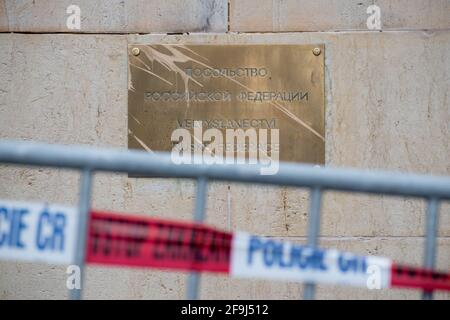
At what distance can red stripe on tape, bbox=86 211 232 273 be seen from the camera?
6.31ft

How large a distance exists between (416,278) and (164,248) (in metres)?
0.77

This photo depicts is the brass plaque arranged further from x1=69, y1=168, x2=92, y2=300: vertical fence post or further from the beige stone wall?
x1=69, y1=168, x2=92, y2=300: vertical fence post

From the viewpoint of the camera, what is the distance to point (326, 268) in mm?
1933

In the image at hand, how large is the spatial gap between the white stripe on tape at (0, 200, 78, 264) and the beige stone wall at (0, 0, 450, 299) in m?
2.72

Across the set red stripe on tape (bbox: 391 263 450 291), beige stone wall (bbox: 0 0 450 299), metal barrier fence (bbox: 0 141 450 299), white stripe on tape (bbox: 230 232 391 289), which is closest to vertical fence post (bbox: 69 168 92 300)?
metal barrier fence (bbox: 0 141 450 299)

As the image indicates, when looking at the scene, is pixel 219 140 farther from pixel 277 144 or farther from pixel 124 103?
pixel 124 103

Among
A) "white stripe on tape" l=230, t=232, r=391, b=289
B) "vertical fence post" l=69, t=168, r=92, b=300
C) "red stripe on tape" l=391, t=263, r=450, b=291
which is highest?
"vertical fence post" l=69, t=168, r=92, b=300

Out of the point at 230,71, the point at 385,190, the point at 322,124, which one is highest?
the point at 230,71

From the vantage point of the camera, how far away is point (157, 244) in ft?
6.36

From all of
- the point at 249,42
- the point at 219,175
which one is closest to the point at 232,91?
the point at 249,42

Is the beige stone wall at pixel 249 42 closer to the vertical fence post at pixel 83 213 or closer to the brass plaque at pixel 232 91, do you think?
the brass plaque at pixel 232 91

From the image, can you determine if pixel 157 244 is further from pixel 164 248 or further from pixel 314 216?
pixel 314 216

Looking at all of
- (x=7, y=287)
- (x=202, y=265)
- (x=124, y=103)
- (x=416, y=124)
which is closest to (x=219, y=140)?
(x=124, y=103)

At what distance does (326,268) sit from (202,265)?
1.21 feet
